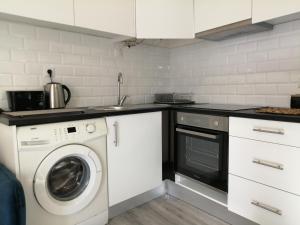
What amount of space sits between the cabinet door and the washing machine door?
18cm

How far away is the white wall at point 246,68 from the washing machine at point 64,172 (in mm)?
1384

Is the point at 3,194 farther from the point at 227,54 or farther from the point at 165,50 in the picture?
the point at 165,50

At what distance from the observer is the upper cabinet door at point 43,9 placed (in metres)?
1.58

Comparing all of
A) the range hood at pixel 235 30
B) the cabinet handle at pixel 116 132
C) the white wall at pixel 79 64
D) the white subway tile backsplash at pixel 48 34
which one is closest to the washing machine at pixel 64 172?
the cabinet handle at pixel 116 132

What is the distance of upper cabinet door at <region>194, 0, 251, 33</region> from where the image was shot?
1856mm

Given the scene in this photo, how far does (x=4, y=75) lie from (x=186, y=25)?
1691 mm

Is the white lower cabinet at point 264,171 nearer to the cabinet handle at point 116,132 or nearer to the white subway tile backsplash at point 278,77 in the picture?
the white subway tile backsplash at point 278,77

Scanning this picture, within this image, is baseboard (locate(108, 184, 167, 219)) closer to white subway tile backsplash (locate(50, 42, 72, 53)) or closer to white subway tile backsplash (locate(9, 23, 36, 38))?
white subway tile backsplash (locate(50, 42, 72, 53))

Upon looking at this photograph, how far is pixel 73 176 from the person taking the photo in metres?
1.72

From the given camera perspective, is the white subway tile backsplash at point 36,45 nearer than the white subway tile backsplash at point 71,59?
Yes

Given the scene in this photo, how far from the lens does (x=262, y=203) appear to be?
61.3 inches

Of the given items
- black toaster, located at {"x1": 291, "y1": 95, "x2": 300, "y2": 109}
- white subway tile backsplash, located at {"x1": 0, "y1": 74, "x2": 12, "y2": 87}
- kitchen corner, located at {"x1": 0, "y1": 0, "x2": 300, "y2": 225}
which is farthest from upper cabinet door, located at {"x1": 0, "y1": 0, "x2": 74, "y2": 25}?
black toaster, located at {"x1": 291, "y1": 95, "x2": 300, "y2": 109}

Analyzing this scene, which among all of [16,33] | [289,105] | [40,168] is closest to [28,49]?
[16,33]

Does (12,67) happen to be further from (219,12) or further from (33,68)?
(219,12)
